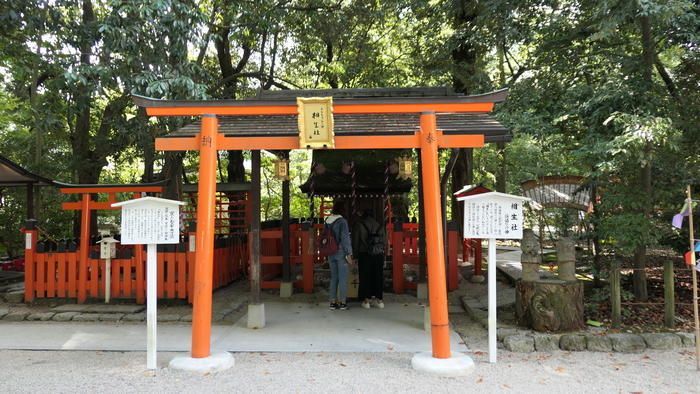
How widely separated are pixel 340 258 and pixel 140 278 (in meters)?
3.45

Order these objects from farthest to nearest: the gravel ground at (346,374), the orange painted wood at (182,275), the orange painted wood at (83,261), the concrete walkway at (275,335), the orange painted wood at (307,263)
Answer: the orange painted wood at (307,263), the orange painted wood at (83,261), the orange painted wood at (182,275), the concrete walkway at (275,335), the gravel ground at (346,374)

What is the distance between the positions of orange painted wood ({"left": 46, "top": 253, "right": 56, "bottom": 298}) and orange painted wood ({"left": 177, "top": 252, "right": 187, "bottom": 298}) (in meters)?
2.33

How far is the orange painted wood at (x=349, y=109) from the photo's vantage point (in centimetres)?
536

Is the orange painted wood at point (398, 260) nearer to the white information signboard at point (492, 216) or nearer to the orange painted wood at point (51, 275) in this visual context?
the white information signboard at point (492, 216)

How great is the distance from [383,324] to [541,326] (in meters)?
2.22

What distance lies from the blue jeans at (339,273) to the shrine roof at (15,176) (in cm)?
631

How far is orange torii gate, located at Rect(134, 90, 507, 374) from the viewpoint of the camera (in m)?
5.01

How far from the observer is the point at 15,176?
30.6 ft

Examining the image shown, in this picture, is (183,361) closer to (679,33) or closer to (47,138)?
(679,33)

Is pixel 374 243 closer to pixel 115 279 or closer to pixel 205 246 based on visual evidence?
pixel 205 246

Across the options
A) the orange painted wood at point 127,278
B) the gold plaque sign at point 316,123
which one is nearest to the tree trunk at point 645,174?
the gold plaque sign at point 316,123

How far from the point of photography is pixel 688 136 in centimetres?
693

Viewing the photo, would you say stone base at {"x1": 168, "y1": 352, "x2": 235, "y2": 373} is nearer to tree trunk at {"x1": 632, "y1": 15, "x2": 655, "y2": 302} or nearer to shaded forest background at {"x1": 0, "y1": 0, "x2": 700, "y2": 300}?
shaded forest background at {"x1": 0, "y1": 0, "x2": 700, "y2": 300}

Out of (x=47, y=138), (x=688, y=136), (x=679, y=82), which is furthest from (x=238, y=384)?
(x=47, y=138)
